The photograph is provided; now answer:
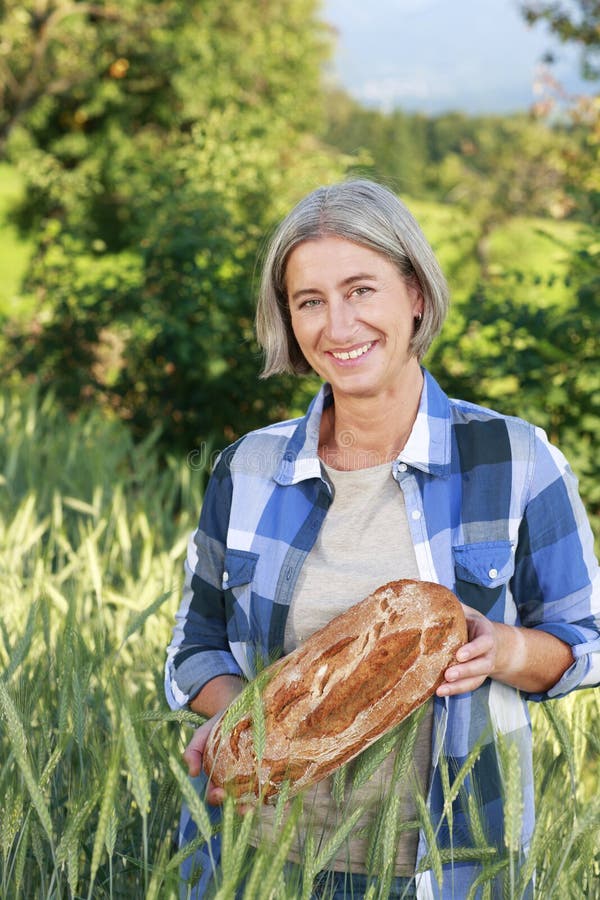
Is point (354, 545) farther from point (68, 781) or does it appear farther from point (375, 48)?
point (375, 48)

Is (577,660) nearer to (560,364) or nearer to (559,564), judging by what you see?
(559,564)

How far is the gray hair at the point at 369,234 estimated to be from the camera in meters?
1.51

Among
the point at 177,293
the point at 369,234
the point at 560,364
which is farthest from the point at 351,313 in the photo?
the point at 177,293

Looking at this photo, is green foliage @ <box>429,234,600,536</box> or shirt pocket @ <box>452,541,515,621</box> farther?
green foliage @ <box>429,234,600,536</box>

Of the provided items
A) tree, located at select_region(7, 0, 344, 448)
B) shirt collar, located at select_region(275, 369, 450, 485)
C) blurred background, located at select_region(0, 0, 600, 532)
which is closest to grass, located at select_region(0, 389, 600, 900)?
shirt collar, located at select_region(275, 369, 450, 485)

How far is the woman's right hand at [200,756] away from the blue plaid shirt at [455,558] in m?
0.10

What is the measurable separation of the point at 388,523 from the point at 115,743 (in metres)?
0.57

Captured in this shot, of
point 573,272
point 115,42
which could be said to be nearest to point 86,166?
point 115,42

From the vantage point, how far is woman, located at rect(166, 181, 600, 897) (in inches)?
55.7

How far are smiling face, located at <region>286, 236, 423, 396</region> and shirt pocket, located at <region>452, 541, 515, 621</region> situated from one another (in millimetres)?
301

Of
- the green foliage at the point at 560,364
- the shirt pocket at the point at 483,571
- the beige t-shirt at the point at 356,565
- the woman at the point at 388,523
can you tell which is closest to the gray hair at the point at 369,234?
the woman at the point at 388,523

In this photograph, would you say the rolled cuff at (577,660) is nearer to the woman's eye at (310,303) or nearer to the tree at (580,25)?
the woman's eye at (310,303)

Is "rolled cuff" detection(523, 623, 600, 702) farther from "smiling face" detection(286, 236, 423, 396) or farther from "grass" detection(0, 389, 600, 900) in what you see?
"smiling face" detection(286, 236, 423, 396)

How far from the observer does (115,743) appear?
1.09 m
